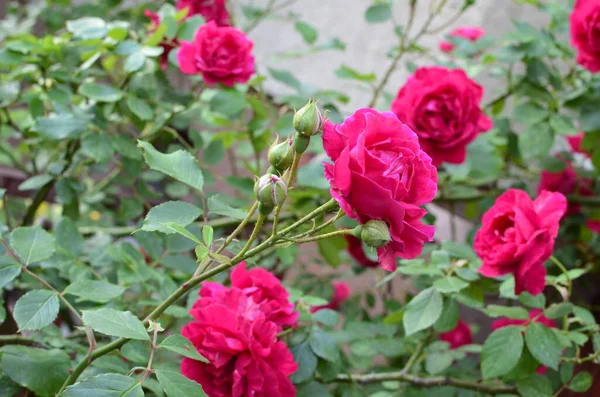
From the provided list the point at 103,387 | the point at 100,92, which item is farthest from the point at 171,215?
the point at 100,92

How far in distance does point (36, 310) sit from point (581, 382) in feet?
1.87

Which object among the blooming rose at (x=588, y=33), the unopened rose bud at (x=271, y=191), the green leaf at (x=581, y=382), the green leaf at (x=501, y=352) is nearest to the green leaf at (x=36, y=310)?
the unopened rose bud at (x=271, y=191)

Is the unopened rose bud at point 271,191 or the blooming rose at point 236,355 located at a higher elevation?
the unopened rose bud at point 271,191

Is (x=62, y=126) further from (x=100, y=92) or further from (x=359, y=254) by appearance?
(x=359, y=254)

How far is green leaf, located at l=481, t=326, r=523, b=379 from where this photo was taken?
67cm

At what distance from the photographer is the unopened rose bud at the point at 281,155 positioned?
0.44 m

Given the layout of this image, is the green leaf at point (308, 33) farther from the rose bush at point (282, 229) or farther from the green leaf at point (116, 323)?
the green leaf at point (116, 323)

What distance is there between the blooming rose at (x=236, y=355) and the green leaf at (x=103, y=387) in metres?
0.10

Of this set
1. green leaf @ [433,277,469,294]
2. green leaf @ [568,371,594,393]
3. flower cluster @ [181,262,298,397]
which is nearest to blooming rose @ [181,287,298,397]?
flower cluster @ [181,262,298,397]

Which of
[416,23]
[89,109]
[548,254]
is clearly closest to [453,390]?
[548,254]

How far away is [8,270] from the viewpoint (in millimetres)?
559

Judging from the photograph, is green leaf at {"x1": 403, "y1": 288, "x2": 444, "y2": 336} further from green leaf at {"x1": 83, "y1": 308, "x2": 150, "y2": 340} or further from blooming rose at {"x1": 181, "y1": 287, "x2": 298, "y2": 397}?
green leaf at {"x1": 83, "y1": 308, "x2": 150, "y2": 340}

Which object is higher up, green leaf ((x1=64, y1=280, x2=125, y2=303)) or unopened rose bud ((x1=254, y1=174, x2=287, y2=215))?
unopened rose bud ((x1=254, y1=174, x2=287, y2=215))

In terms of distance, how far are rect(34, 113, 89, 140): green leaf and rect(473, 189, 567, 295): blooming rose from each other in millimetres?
534
